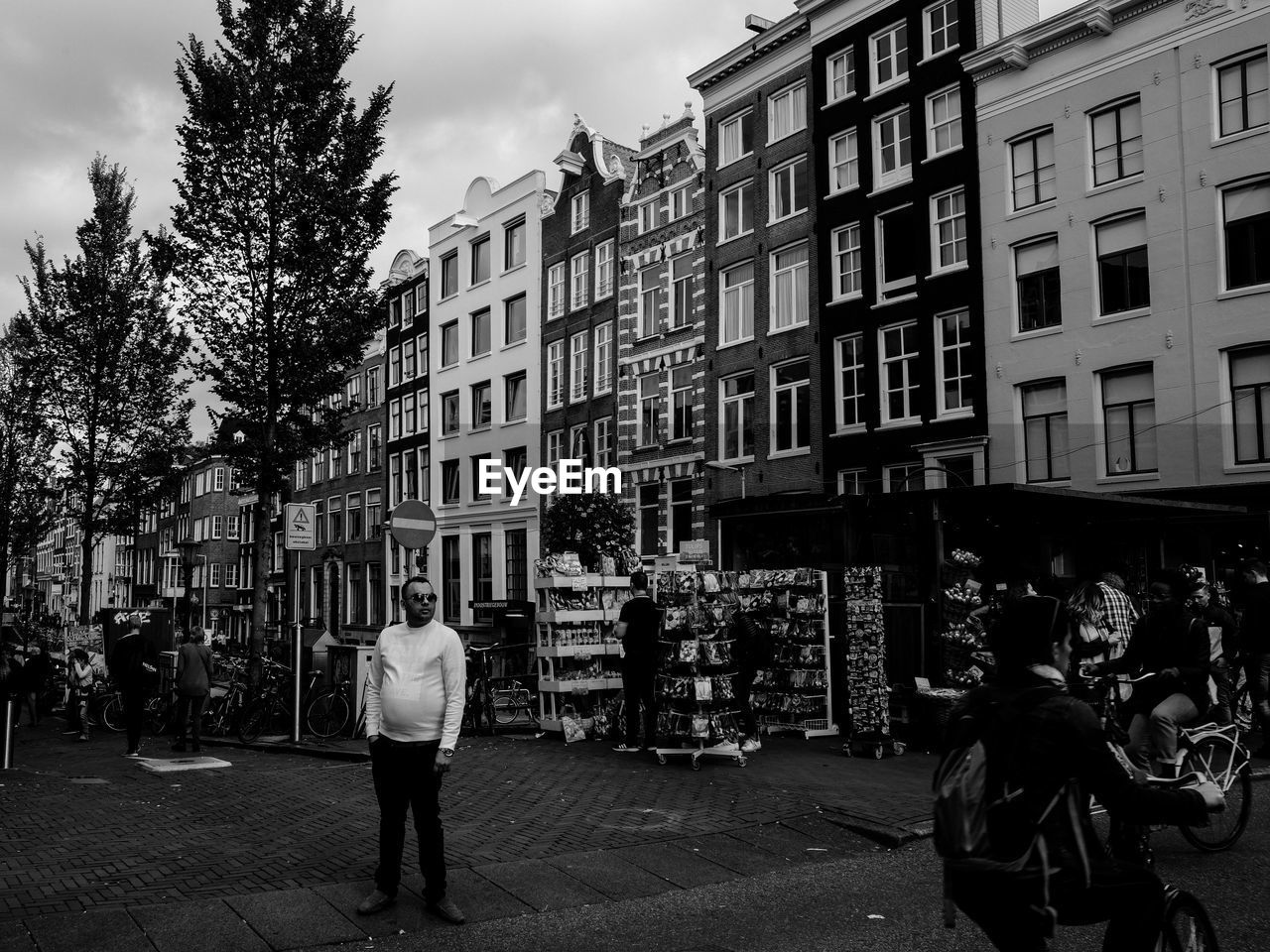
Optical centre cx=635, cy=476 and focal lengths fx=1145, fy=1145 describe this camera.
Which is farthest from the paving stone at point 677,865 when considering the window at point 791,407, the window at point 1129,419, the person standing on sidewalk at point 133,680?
the window at point 791,407

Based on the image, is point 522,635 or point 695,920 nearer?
point 695,920

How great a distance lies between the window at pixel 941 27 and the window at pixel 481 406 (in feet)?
70.4

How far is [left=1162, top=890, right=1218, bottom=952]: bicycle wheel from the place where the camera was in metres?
3.91

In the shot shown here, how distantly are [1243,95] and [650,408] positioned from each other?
1831cm

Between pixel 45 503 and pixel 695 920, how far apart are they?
3288cm

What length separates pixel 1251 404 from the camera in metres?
21.3

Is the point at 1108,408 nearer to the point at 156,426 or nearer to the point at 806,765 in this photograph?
the point at 806,765

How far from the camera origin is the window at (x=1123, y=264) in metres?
23.2

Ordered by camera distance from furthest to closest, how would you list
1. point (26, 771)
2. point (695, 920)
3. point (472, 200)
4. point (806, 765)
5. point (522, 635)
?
1. point (472, 200)
2. point (522, 635)
3. point (26, 771)
4. point (806, 765)
5. point (695, 920)

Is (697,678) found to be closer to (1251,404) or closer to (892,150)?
(1251,404)

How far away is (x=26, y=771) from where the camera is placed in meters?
13.3

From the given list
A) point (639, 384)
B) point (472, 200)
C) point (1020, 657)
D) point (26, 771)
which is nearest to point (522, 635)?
point (639, 384)

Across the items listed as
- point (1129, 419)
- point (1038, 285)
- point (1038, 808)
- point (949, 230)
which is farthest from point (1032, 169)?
point (1038, 808)

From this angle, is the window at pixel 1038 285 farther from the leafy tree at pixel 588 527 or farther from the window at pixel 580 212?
the window at pixel 580 212
